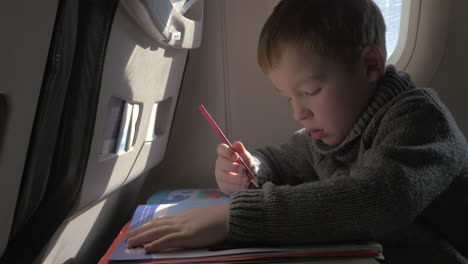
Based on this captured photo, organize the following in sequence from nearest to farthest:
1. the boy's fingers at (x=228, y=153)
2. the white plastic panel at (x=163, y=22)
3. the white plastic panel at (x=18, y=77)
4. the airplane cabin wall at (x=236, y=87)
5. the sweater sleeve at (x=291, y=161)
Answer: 1. the white plastic panel at (x=18, y=77)
2. the white plastic panel at (x=163, y=22)
3. the boy's fingers at (x=228, y=153)
4. the sweater sleeve at (x=291, y=161)
5. the airplane cabin wall at (x=236, y=87)

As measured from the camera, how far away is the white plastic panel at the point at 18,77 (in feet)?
1.08

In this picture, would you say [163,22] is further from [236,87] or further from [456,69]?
[456,69]

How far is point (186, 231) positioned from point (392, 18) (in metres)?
0.94

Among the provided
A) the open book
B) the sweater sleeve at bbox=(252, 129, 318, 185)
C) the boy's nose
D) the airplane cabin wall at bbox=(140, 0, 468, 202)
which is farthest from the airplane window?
the open book

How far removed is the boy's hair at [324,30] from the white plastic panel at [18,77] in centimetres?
42

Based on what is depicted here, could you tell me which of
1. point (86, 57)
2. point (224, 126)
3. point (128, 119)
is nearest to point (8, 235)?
point (86, 57)

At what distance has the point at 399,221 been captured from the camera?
53 centimetres

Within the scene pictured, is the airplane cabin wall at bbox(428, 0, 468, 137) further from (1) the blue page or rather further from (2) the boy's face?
(1) the blue page

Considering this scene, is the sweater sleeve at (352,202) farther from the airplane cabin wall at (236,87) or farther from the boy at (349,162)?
the airplane cabin wall at (236,87)

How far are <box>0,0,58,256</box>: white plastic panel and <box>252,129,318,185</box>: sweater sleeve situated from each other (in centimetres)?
60

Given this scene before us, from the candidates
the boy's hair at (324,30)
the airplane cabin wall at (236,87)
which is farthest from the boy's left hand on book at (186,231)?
the airplane cabin wall at (236,87)

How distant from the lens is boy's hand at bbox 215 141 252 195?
0.82 meters

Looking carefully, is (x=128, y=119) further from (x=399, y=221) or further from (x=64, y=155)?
(x=399, y=221)

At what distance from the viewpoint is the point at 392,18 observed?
1166 mm
